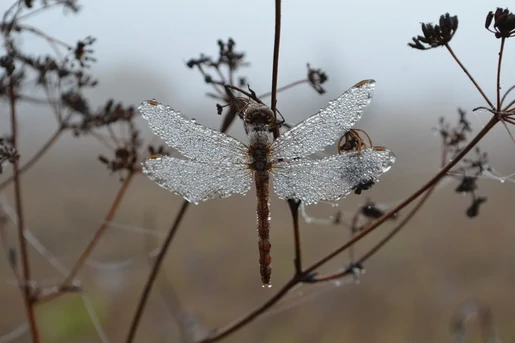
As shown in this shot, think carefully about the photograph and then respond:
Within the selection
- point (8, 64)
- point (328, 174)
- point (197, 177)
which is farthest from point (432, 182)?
point (8, 64)

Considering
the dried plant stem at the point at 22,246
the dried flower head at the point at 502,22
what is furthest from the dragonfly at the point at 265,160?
the dried plant stem at the point at 22,246

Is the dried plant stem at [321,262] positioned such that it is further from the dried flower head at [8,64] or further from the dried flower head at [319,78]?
the dried flower head at [8,64]

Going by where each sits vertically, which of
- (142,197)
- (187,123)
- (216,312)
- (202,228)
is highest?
(142,197)

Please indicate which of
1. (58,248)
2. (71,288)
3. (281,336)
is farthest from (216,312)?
(71,288)

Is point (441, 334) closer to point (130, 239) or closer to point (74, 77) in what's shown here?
point (130, 239)

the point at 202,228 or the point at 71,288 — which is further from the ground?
the point at 202,228

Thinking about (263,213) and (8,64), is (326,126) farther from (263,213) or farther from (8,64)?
(8,64)

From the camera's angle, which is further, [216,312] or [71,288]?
[216,312]
